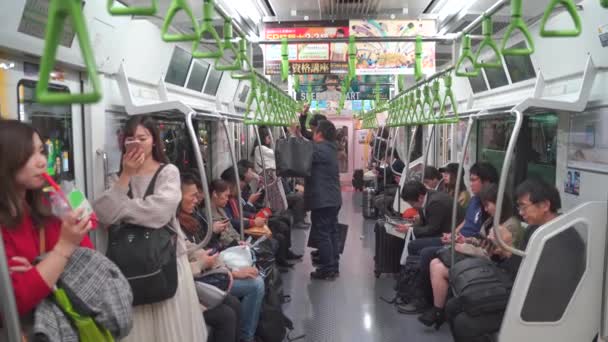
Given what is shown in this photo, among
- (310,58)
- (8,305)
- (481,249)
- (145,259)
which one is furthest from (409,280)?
(8,305)

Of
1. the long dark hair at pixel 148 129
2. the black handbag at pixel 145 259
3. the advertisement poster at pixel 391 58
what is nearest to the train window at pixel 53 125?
the long dark hair at pixel 148 129

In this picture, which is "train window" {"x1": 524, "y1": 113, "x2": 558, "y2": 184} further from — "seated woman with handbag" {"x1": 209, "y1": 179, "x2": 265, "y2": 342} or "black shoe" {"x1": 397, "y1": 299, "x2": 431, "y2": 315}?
"seated woman with handbag" {"x1": 209, "y1": 179, "x2": 265, "y2": 342}

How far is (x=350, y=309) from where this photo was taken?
5.09 meters

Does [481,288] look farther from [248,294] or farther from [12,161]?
[12,161]

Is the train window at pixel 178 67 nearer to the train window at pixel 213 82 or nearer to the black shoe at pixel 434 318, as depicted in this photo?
the train window at pixel 213 82

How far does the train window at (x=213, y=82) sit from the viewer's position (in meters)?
6.32

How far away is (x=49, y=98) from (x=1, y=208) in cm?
65

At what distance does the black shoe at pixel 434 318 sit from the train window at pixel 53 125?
3.19m

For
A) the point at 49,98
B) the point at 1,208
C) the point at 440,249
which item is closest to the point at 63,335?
the point at 1,208

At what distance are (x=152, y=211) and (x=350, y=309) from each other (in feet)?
9.98

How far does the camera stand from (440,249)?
4648mm

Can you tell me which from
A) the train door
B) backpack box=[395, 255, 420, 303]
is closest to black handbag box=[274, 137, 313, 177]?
backpack box=[395, 255, 420, 303]

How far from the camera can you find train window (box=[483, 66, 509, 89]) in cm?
532

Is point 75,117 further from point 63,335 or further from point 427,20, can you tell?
point 427,20
